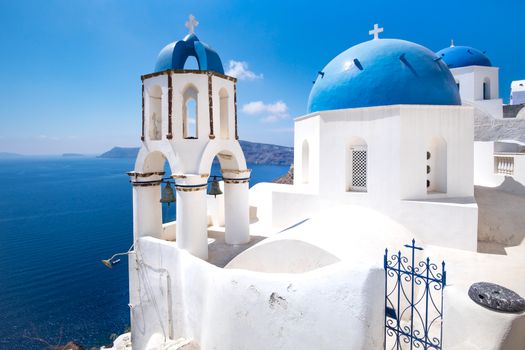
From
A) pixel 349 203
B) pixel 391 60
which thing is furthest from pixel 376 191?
pixel 391 60

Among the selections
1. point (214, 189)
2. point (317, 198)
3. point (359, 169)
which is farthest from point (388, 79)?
point (214, 189)

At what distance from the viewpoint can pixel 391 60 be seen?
7738mm

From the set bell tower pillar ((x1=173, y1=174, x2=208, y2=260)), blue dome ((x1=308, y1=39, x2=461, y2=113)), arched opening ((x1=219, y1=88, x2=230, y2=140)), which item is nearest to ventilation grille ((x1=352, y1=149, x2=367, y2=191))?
blue dome ((x1=308, y1=39, x2=461, y2=113))

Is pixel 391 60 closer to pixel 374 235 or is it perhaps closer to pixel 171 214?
pixel 374 235

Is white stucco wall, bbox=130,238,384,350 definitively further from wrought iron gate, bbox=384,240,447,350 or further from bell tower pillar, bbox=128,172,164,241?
bell tower pillar, bbox=128,172,164,241

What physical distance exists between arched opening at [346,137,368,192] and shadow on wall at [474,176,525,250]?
317cm

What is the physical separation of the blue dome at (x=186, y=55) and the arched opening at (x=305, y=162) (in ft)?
11.6

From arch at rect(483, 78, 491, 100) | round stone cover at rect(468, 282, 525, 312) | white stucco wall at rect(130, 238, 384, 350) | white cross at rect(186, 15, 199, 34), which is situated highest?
arch at rect(483, 78, 491, 100)

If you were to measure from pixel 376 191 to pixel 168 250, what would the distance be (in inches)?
202

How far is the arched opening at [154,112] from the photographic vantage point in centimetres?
741

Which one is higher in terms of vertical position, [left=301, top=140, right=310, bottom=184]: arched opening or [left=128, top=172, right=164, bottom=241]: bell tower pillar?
[left=301, top=140, right=310, bottom=184]: arched opening

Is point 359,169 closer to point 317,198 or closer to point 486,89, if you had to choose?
point 317,198

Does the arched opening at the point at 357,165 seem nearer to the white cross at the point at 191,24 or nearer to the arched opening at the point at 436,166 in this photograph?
the arched opening at the point at 436,166

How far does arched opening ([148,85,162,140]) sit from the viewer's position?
24.3 feet
